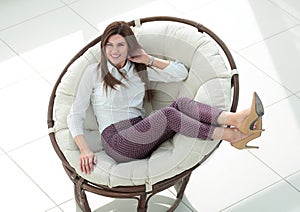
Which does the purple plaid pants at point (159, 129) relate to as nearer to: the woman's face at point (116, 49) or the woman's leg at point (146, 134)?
the woman's leg at point (146, 134)

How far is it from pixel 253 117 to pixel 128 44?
23.0 inches

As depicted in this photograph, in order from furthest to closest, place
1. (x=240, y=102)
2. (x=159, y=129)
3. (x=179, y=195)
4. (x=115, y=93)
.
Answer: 1. (x=240, y=102)
2. (x=179, y=195)
3. (x=115, y=93)
4. (x=159, y=129)

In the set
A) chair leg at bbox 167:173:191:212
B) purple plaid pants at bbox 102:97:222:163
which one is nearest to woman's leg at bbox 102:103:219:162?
purple plaid pants at bbox 102:97:222:163

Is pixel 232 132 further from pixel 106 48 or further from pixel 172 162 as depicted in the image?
pixel 106 48

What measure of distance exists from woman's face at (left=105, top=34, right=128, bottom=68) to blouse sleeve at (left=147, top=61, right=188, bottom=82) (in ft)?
0.48

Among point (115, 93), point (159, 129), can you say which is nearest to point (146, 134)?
point (159, 129)

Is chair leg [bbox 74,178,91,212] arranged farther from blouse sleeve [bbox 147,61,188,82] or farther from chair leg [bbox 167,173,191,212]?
blouse sleeve [bbox 147,61,188,82]

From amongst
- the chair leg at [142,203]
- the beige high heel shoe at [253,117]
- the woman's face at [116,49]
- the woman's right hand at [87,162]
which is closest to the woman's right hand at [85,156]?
the woman's right hand at [87,162]

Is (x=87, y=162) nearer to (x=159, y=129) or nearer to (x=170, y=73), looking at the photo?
(x=159, y=129)

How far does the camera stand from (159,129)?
9.30ft

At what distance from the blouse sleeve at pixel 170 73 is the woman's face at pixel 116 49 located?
146mm

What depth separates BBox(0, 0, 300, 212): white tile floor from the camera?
314 centimetres

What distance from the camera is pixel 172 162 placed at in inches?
107

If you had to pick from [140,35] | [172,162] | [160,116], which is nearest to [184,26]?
[140,35]
